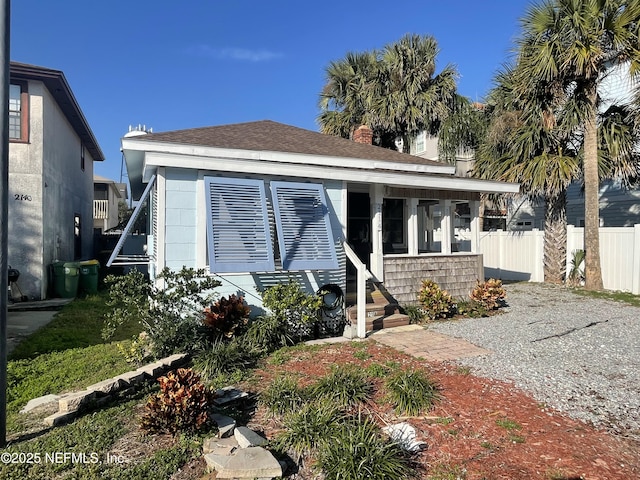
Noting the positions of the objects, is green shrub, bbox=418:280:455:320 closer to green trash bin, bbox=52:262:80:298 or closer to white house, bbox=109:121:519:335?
white house, bbox=109:121:519:335

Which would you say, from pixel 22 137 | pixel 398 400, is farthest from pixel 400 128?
pixel 398 400

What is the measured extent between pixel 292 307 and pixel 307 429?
130 inches

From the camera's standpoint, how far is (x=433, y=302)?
8375mm

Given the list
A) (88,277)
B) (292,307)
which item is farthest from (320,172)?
(88,277)

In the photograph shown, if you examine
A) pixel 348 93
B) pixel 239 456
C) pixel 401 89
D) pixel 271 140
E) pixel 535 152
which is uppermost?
pixel 348 93

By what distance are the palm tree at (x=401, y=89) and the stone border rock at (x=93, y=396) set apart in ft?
46.2

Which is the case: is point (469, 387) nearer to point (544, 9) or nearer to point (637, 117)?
point (637, 117)

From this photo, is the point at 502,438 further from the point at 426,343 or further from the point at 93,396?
the point at 93,396

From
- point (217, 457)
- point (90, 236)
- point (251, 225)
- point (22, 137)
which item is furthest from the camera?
point (90, 236)

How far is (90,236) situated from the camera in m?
18.9

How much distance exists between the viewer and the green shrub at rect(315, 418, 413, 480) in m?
2.90

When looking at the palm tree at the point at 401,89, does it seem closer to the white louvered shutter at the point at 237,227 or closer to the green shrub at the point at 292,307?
the white louvered shutter at the point at 237,227

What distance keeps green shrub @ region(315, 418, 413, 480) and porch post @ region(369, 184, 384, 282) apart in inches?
206

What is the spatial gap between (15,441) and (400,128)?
52.6ft
